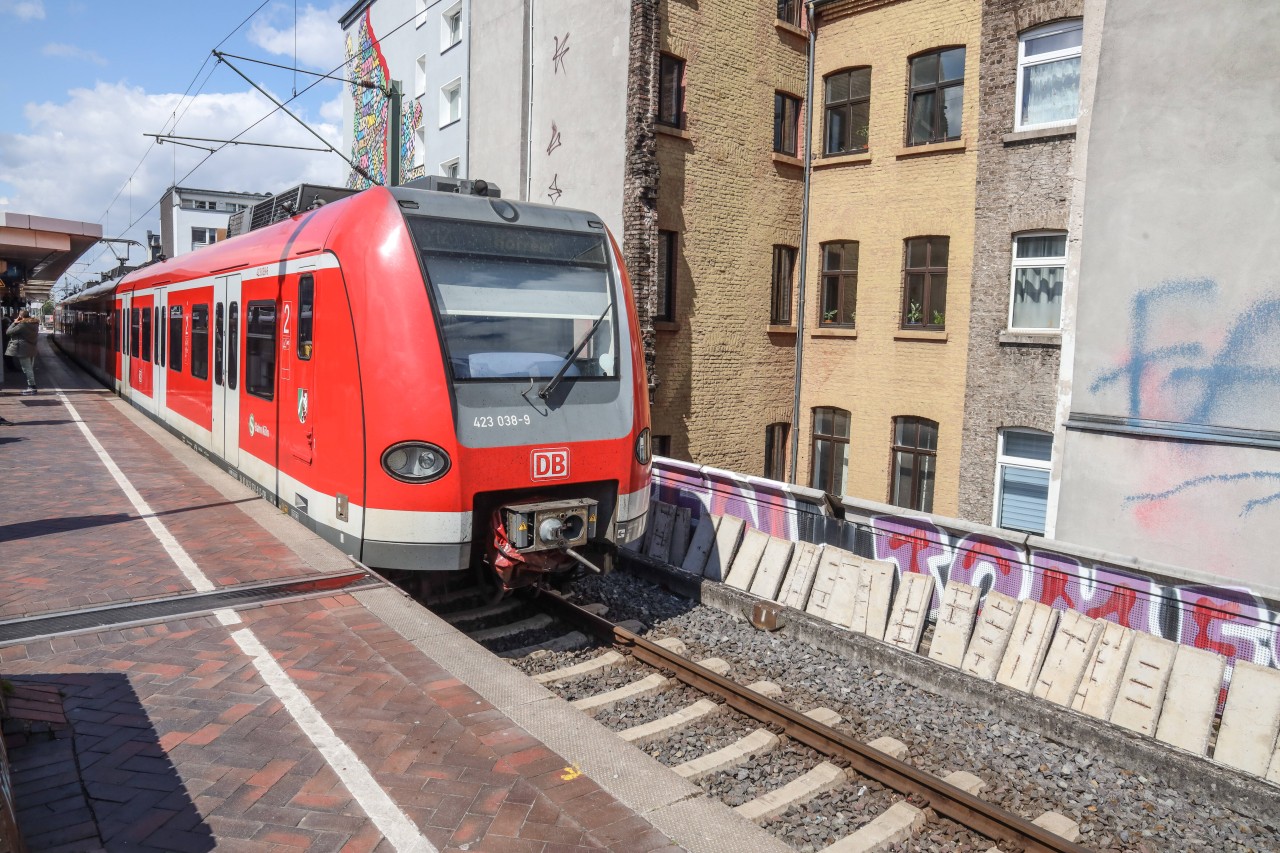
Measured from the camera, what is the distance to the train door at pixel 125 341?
20.0 metres

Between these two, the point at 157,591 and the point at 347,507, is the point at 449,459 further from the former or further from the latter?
the point at 157,591

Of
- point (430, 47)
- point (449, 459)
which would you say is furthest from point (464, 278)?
point (430, 47)

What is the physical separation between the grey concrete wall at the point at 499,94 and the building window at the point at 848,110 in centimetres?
653

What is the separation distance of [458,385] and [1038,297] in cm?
1089

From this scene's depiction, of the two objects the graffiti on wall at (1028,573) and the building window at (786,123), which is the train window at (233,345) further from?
the building window at (786,123)

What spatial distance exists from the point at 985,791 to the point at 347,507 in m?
5.04

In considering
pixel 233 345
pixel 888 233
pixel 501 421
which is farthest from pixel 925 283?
pixel 233 345

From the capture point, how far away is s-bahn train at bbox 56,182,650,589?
6.94 meters

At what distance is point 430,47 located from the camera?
2559 cm

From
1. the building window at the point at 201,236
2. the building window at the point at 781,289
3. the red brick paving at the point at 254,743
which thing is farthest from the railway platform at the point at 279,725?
the building window at the point at 201,236

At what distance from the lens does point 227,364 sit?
35.5 ft

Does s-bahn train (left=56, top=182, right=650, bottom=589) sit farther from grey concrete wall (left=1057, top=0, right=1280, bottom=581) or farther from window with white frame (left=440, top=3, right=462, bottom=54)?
window with white frame (left=440, top=3, right=462, bottom=54)

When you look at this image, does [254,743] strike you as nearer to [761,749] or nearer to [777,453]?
[761,749]

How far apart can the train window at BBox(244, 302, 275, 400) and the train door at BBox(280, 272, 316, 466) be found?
452 millimetres
